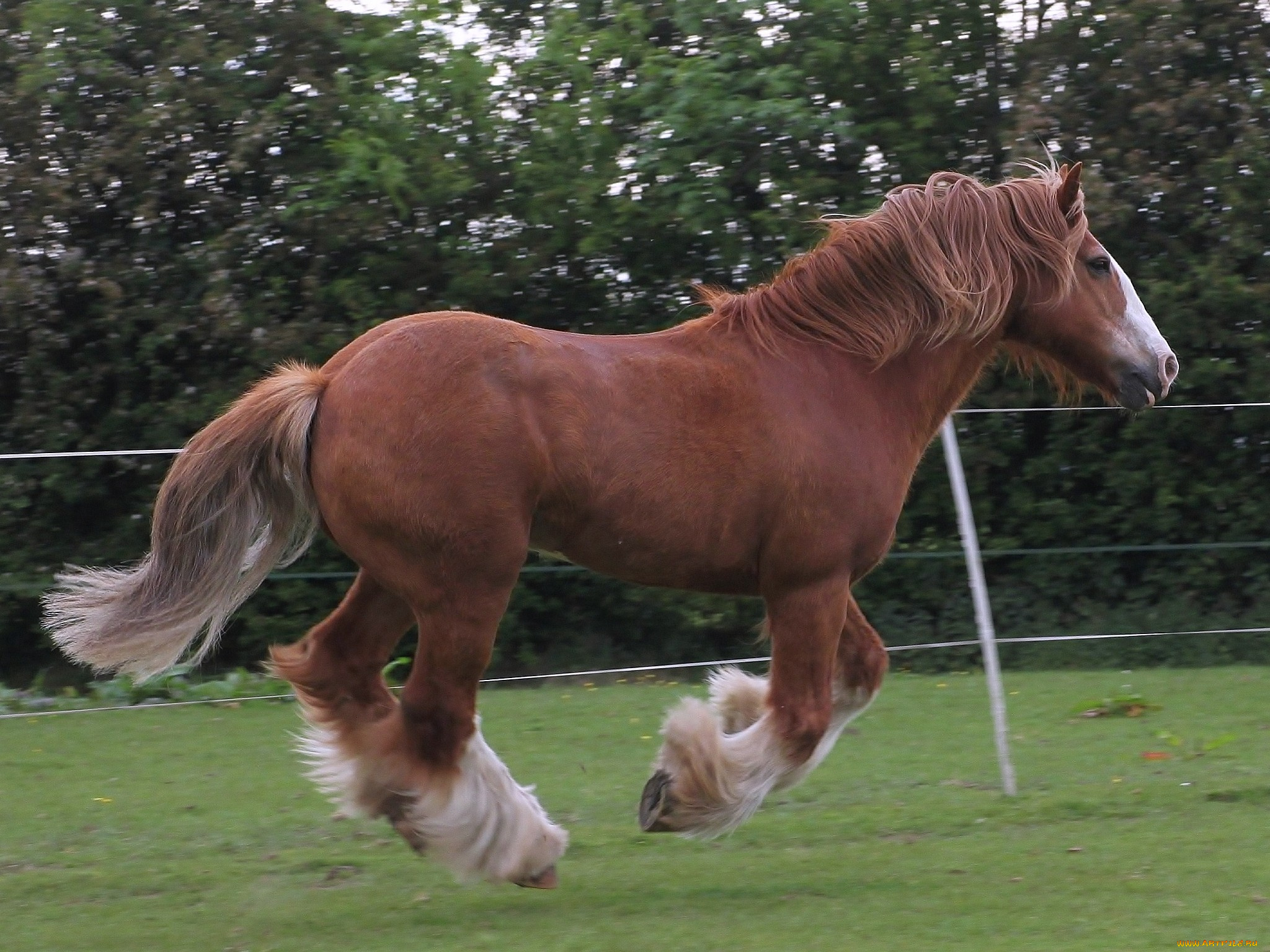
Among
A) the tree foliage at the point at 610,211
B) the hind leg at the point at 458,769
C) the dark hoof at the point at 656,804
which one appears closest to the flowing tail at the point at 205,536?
the hind leg at the point at 458,769

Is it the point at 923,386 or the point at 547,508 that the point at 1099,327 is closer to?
the point at 923,386

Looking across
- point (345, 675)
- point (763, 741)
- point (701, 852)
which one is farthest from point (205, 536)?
point (701, 852)

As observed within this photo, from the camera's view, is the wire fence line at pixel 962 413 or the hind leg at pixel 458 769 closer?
the hind leg at pixel 458 769

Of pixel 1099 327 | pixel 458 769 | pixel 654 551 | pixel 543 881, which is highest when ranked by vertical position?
pixel 1099 327

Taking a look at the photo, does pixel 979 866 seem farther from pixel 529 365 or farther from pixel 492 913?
pixel 529 365

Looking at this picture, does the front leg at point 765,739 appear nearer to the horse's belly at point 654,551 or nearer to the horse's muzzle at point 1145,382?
the horse's belly at point 654,551

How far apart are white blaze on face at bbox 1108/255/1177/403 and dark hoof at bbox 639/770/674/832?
2.03 m

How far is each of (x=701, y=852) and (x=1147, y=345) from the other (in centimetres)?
225

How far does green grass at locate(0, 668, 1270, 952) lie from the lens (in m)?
3.84

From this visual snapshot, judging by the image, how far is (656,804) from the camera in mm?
4211

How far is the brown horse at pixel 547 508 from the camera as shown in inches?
155

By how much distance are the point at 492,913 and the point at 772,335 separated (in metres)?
1.93

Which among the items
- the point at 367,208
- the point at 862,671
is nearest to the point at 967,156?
the point at 367,208

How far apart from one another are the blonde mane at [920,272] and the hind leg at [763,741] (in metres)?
0.87
